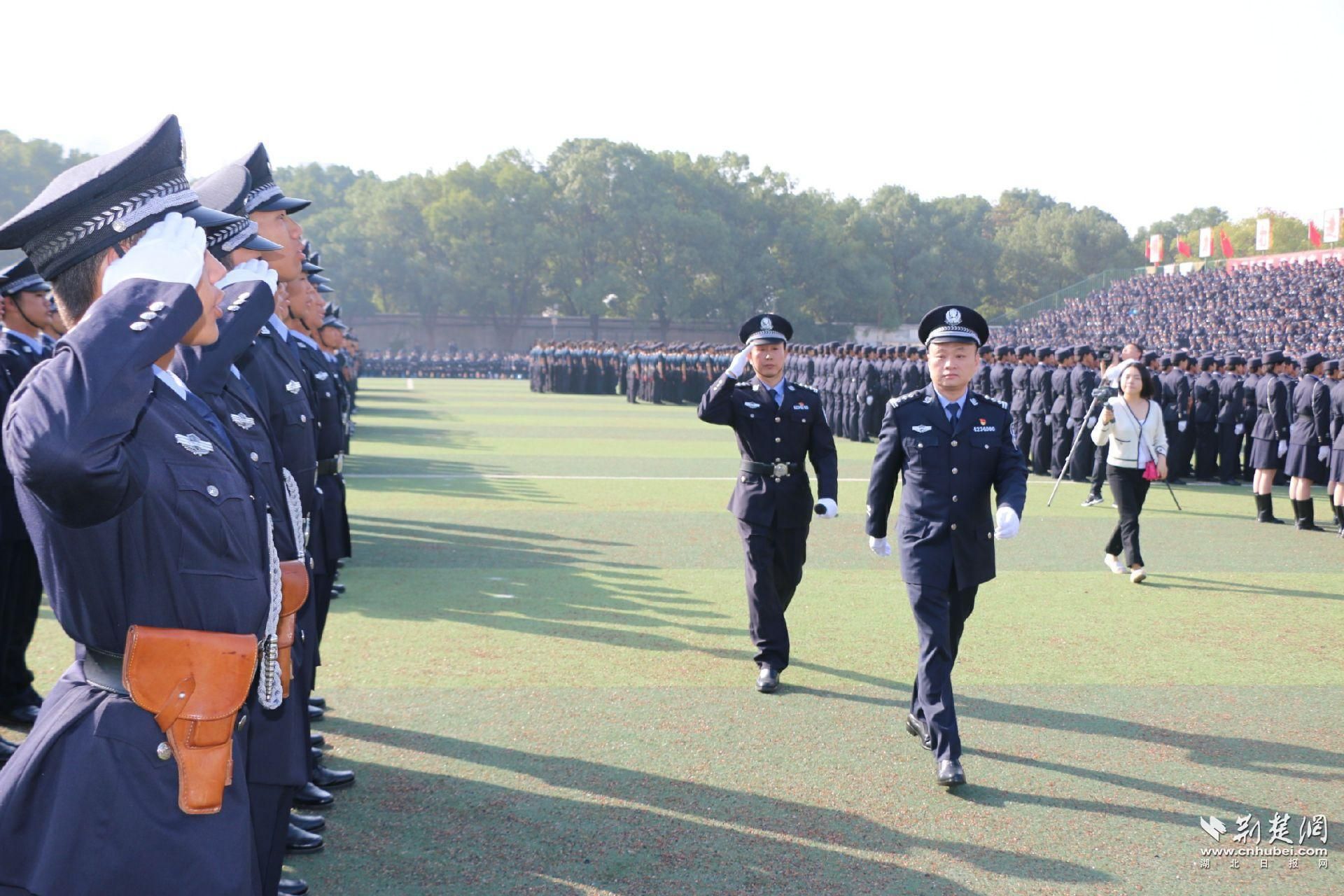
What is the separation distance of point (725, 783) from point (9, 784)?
3.18 m

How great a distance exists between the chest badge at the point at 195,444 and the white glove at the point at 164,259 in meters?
0.30

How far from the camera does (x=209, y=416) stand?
8.55ft

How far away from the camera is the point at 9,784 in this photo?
2.33 metres

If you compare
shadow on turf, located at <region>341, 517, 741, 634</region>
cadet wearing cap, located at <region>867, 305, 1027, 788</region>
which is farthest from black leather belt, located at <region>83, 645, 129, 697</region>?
shadow on turf, located at <region>341, 517, 741, 634</region>

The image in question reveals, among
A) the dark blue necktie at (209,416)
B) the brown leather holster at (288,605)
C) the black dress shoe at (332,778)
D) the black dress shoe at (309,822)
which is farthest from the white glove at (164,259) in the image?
the black dress shoe at (332,778)

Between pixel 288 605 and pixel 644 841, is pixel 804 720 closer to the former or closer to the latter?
pixel 644 841

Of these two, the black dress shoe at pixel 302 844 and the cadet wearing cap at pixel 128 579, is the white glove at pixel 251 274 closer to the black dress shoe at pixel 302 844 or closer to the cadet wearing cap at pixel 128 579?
the cadet wearing cap at pixel 128 579

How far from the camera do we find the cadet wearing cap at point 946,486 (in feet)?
17.9

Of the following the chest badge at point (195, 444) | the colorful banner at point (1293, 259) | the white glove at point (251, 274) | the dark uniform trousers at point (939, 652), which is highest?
the colorful banner at point (1293, 259)

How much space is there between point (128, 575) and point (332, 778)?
285cm

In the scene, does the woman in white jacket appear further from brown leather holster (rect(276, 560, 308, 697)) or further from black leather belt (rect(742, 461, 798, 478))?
brown leather holster (rect(276, 560, 308, 697))

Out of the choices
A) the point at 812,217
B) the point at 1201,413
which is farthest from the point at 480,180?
the point at 1201,413

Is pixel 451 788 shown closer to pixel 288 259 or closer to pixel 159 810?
pixel 288 259

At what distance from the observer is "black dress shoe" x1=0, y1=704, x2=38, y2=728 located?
5703mm
